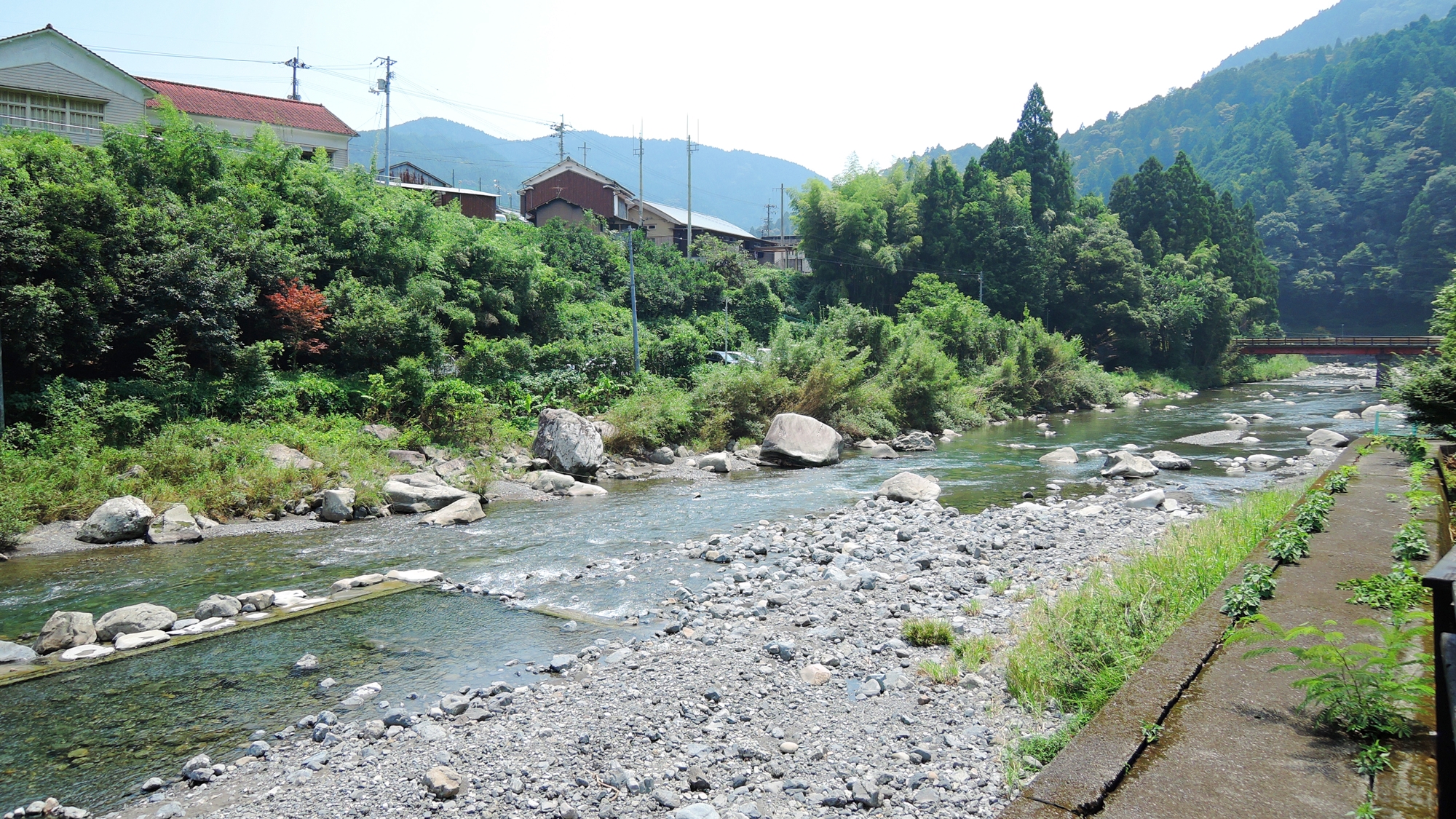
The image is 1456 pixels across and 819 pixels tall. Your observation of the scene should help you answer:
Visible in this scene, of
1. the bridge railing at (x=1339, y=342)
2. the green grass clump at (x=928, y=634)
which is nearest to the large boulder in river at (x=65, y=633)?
the green grass clump at (x=928, y=634)

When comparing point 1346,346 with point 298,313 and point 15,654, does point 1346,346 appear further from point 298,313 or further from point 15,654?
point 15,654

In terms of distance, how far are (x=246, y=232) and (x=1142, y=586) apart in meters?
21.0

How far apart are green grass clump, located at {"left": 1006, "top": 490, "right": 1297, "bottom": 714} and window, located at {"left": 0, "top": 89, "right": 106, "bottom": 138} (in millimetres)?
30029

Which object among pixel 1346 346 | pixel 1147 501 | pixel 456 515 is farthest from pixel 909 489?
pixel 1346 346

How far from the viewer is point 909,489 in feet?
50.4

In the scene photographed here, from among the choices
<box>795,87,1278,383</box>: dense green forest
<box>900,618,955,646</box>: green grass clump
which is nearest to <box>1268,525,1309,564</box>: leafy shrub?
<box>900,618,955,646</box>: green grass clump

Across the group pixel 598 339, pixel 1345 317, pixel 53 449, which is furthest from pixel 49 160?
pixel 1345 317

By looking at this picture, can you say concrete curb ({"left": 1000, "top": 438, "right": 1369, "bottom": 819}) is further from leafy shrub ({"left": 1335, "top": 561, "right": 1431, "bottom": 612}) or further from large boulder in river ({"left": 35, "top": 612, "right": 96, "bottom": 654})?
large boulder in river ({"left": 35, "top": 612, "right": 96, "bottom": 654})

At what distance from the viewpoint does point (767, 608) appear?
852cm

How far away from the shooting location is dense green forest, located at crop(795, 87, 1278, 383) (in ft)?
141

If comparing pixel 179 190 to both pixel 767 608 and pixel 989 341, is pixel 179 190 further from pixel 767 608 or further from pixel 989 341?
pixel 989 341

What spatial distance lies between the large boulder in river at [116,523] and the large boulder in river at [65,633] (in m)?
4.60

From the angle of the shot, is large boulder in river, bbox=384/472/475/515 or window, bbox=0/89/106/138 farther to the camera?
window, bbox=0/89/106/138

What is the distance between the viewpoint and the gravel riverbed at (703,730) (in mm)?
4961
